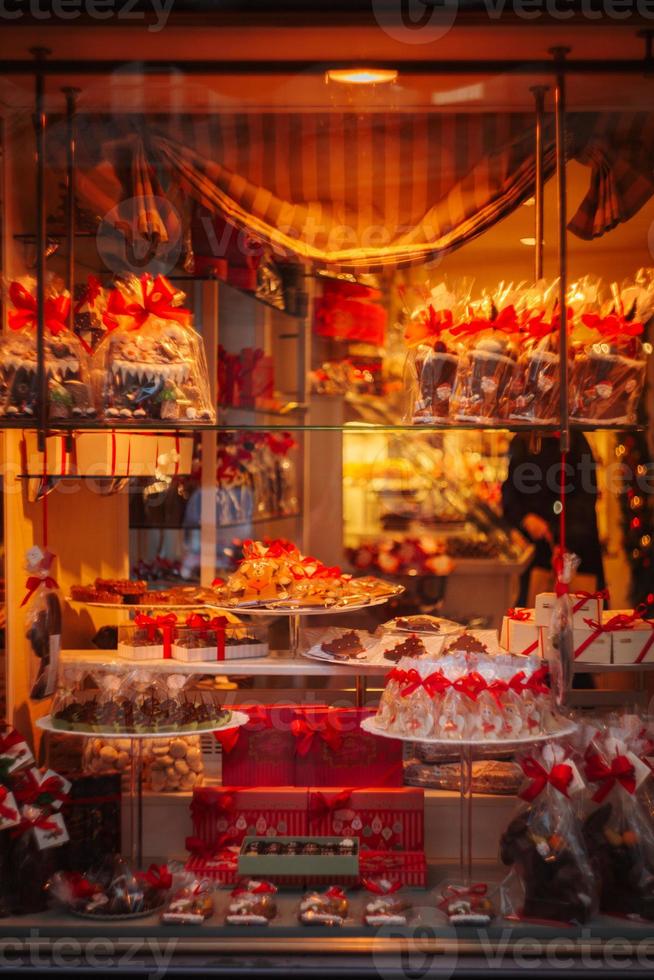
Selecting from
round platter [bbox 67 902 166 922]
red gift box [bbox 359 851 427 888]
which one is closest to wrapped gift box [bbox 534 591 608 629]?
red gift box [bbox 359 851 427 888]

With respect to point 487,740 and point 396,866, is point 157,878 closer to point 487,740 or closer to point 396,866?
point 396,866

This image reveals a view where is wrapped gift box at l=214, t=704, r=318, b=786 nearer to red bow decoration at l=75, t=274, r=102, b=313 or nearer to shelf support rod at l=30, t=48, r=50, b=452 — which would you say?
shelf support rod at l=30, t=48, r=50, b=452

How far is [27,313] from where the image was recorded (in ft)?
10.9

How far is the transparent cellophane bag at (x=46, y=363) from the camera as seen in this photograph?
10.7ft

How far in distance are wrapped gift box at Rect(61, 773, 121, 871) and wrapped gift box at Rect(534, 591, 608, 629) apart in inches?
53.5

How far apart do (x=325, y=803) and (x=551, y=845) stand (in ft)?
2.17

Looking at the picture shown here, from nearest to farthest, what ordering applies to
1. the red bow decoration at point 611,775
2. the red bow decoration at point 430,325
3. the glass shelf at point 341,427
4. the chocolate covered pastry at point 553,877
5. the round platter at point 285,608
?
the chocolate covered pastry at point 553,877
the red bow decoration at point 611,775
the glass shelf at point 341,427
the red bow decoration at point 430,325
the round platter at point 285,608

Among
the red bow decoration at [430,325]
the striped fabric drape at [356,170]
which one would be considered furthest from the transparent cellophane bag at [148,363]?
the red bow decoration at [430,325]

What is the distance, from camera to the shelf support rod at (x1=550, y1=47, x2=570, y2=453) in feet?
10.3

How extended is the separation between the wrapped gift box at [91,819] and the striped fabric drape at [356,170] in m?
1.64

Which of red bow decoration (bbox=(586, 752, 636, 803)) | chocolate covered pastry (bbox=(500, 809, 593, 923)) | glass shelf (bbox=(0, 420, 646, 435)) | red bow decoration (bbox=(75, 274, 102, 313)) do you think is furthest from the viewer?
red bow decoration (bbox=(75, 274, 102, 313))

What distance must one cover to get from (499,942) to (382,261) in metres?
1.89

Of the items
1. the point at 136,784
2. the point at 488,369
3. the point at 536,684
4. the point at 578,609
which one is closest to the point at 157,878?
the point at 136,784

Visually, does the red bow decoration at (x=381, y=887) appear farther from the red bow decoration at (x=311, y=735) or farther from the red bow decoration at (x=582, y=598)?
the red bow decoration at (x=582, y=598)
